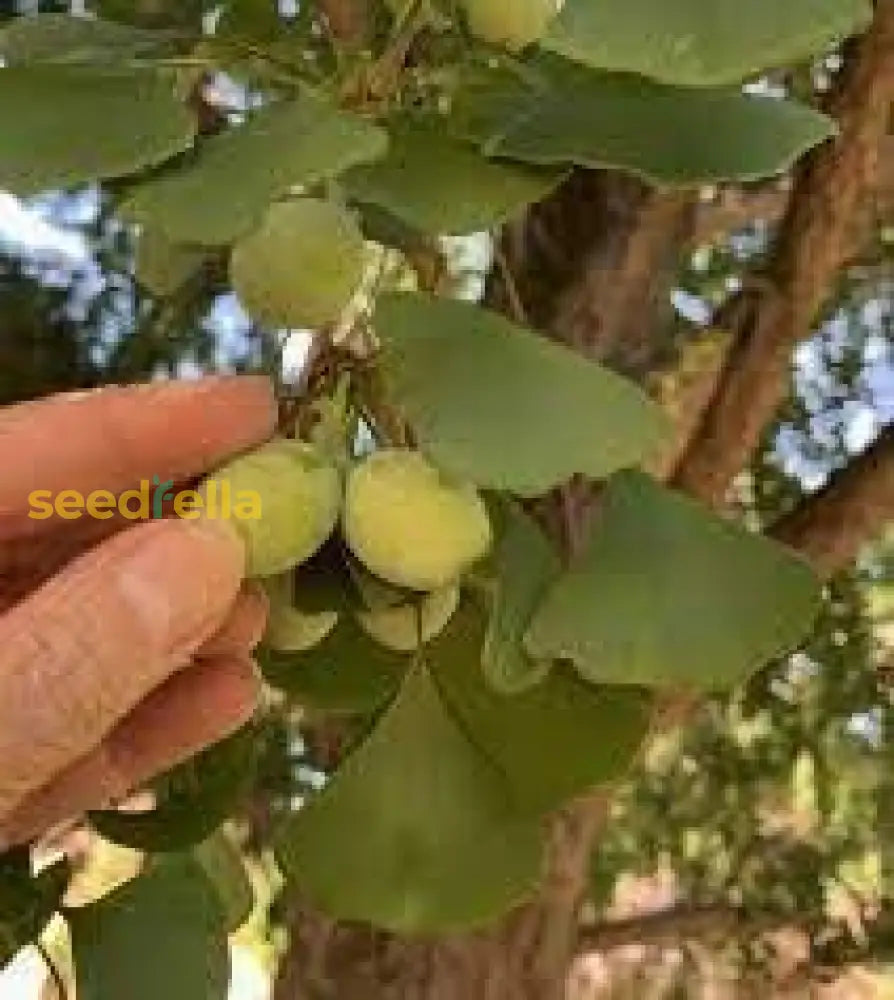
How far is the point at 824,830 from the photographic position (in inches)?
121

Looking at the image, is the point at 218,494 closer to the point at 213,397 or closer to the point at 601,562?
the point at 213,397

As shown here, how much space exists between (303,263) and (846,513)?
1887mm

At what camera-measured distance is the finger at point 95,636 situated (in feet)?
2.33

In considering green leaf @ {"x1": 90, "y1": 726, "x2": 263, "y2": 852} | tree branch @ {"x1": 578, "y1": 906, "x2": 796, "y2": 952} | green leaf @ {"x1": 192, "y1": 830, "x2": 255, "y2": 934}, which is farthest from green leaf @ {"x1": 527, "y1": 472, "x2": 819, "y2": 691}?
tree branch @ {"x1": 578, "y1": 906, "x2": 796, "y2": 952}

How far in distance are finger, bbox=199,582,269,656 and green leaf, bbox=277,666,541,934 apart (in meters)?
0.09

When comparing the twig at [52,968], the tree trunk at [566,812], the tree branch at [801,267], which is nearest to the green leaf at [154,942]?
the twig at [52,968]

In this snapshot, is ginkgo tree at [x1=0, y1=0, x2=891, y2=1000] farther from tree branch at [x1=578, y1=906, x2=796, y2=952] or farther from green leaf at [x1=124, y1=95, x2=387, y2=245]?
tree branch at [x1=578, y1=906, x2=796, y2=952]

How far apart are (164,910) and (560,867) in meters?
1.71

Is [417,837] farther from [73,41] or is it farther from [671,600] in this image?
[73,41]

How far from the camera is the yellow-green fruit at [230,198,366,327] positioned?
2.31ft

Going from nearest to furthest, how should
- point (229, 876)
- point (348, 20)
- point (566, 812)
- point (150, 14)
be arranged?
point (348, 20) < point (229, 876) < point (150, 14) < point (566, 812)

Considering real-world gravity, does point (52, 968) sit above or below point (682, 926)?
above

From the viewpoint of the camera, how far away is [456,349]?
68 cm

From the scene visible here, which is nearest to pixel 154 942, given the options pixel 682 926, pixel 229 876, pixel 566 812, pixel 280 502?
pixel 229 876
